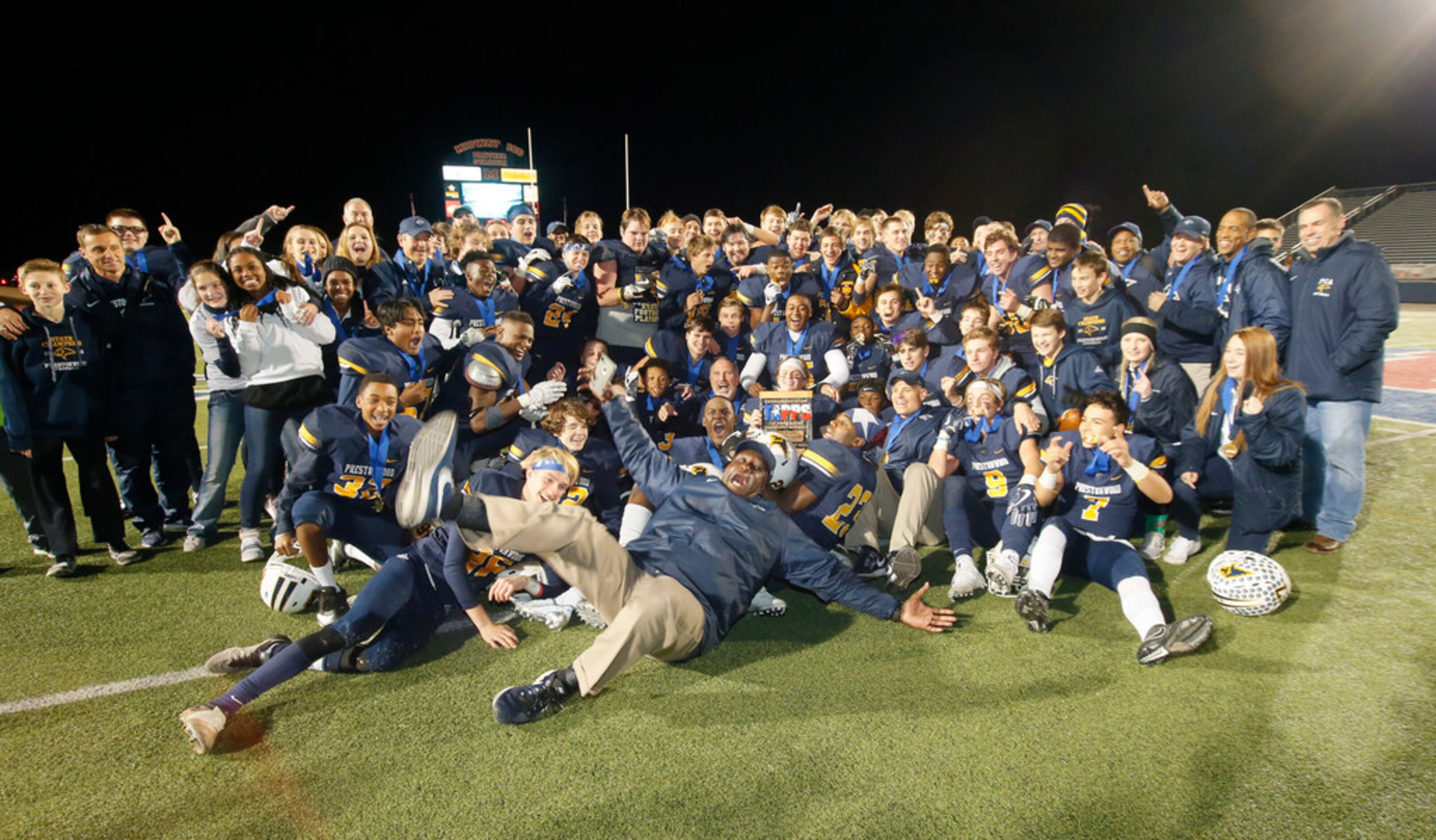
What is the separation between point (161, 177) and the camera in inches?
1255

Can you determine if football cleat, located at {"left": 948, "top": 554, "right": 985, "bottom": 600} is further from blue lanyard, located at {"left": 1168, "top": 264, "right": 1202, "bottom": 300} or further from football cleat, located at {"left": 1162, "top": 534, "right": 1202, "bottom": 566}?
blue lanyard, located at {"left": 1168, "top": 264, "right": 1202, "bottom": 300}

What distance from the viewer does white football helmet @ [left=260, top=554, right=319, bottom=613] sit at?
4324 mm

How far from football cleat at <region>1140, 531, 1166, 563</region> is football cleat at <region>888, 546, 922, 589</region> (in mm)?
1824

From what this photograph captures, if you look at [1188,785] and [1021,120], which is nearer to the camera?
[1188,785]

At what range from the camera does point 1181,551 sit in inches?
205

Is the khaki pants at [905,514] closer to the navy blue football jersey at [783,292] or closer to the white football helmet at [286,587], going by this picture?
the navy blue football jersey at [783,292]

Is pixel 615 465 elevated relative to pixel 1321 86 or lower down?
lower down

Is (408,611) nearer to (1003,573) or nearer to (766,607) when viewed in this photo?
(766,607)

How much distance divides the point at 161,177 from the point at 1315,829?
41.5 m

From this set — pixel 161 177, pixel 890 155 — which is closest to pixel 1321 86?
pixel 890 155

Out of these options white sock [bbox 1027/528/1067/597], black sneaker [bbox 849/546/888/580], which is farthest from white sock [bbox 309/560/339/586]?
white sock [bbox 1027/528/1067/597]

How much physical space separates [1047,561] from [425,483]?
354 centimetres

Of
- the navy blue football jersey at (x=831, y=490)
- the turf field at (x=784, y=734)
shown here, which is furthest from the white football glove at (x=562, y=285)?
the turf field at (x=784, y=734)

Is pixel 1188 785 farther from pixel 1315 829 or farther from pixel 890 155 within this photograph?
pixel 890 155
